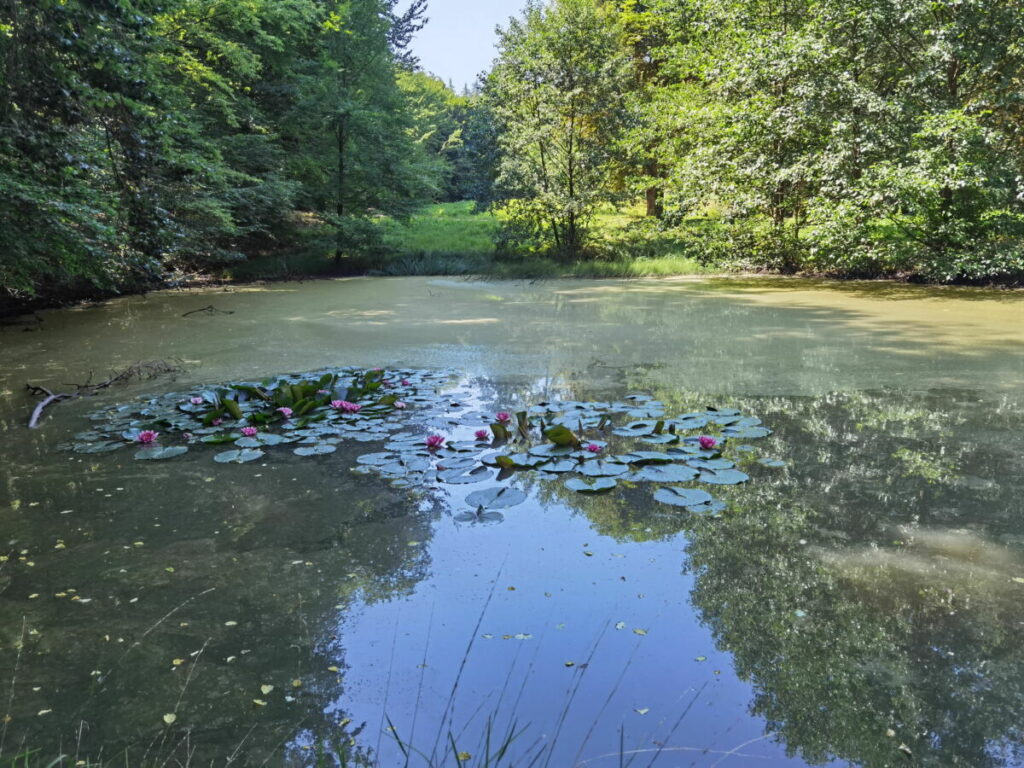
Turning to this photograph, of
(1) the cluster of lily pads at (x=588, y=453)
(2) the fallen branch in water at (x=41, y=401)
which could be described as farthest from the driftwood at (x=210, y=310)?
(1) the cluster of lily pads at (x=588, y=453)

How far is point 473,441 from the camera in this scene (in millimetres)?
3031

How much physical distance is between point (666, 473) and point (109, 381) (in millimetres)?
3287

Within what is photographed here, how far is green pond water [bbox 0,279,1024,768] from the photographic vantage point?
1260 mm

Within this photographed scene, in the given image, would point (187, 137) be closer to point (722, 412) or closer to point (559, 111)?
point (559, 111)

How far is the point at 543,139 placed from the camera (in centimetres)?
1134

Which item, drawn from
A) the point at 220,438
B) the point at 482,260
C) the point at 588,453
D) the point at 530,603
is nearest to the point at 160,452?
the point at 220,438

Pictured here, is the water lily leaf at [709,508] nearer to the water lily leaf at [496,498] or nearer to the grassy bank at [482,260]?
the water lily leaf at [496,498]

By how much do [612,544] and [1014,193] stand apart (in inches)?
327

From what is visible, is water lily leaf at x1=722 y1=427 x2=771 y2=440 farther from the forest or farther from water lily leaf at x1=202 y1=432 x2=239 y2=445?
the forest

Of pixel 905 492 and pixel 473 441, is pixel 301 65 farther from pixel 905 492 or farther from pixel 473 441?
pixel 905 492

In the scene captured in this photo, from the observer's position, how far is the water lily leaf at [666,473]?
2.48 meters

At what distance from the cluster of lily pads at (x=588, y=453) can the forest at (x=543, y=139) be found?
3064mm

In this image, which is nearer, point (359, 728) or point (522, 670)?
point (359, 728)

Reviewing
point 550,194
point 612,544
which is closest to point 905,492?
point 612,544
